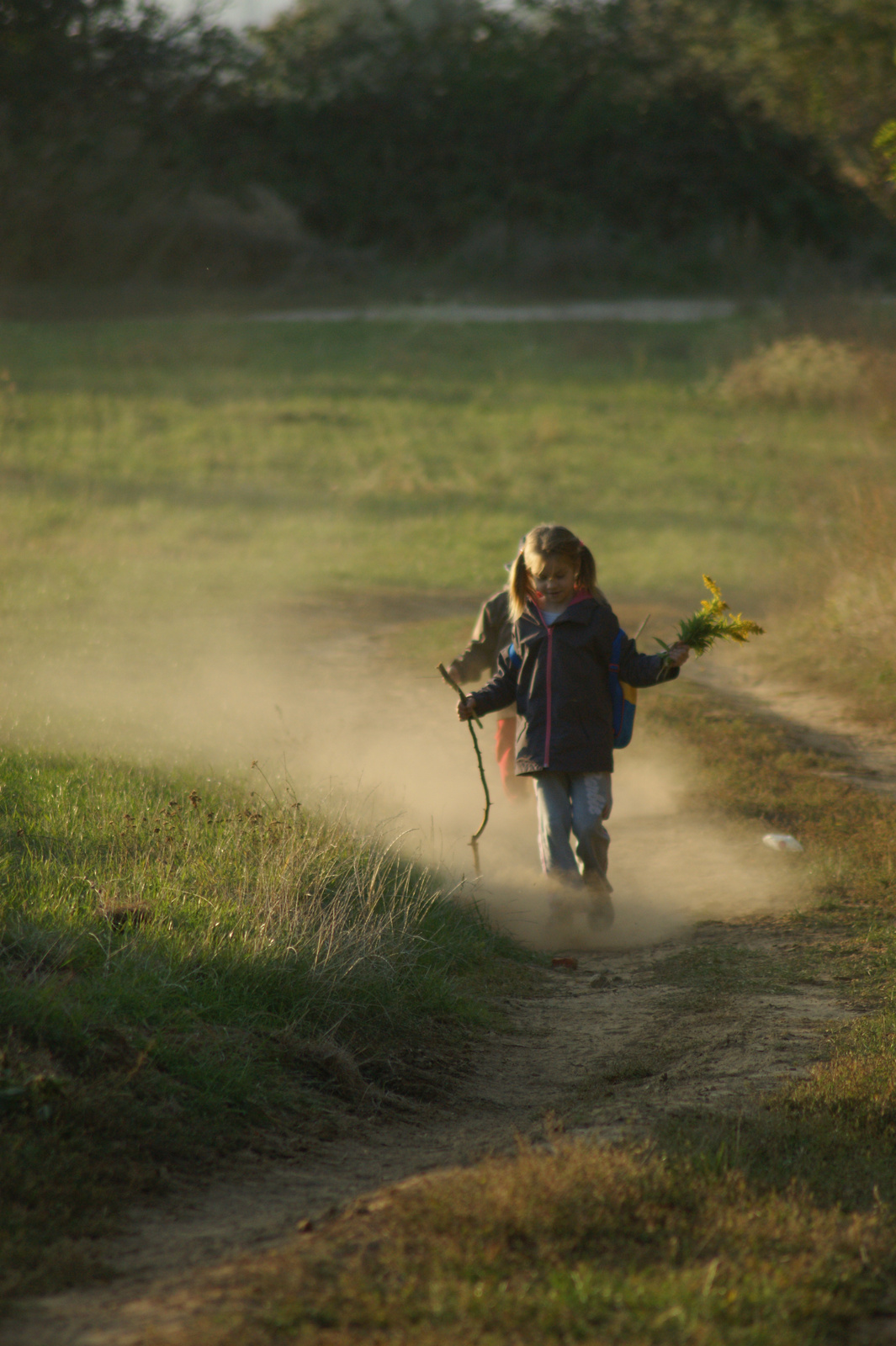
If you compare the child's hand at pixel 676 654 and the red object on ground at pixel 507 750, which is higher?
the child's hand at pixel 676 654

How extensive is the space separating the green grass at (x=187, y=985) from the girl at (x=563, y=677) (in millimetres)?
742

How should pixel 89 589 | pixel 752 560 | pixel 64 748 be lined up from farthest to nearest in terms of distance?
pixel 752 560, pixel 89 589, pixel 64 748

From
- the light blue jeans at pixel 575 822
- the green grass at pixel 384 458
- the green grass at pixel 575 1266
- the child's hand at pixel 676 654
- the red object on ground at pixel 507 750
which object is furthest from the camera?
the green grass at pixel 384 458

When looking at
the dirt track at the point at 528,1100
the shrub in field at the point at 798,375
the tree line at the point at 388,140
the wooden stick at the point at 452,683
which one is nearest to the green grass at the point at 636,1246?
the dirt track at the point at 528,1100

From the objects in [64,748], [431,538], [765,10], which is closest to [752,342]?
[765,10]

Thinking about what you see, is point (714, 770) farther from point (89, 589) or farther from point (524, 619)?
point (89, 589)

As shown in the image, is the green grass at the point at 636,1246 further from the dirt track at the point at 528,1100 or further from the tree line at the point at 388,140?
the tree line at the point at 388,140

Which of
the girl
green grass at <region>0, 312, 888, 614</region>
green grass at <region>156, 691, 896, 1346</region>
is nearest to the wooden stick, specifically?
the girl

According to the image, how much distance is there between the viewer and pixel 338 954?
206 inches

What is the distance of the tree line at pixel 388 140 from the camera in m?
38.9

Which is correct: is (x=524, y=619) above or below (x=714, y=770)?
above

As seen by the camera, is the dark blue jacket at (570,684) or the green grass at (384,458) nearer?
the dark blue jacket at (570,684)

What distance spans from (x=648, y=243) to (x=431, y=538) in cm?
2802

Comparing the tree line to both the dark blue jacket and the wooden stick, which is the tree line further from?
the dark blue jacket
